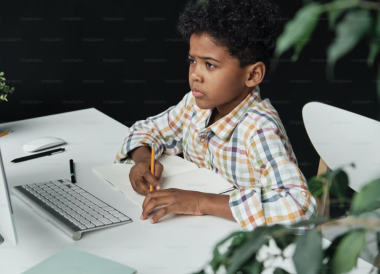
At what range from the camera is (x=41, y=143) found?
5.03ft

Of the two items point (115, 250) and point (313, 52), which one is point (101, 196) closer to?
point (115, 250)

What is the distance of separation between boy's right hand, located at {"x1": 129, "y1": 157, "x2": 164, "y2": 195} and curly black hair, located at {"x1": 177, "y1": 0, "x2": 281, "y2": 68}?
1.24 feet

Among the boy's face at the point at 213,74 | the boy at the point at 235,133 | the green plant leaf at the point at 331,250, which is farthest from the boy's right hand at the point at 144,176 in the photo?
the green plant leaf at the point at 331,250

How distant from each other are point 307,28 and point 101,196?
1.01 metres

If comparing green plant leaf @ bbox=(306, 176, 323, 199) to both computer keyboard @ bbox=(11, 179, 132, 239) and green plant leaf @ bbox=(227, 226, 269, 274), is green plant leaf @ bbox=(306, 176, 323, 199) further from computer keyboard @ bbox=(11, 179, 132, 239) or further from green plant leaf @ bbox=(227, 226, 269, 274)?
computer keyboard @ bbox=(11, 179, 132, 239)

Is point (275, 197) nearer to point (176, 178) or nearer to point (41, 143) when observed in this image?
point (176, 178)

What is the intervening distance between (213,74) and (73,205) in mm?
509

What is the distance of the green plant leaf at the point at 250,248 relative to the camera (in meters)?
0.32

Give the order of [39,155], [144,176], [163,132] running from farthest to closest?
1. [163,132]
2. [39,155]
3. [144,176]

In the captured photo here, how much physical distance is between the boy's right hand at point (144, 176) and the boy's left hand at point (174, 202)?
9 cm

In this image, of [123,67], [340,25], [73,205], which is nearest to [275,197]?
[73,205]

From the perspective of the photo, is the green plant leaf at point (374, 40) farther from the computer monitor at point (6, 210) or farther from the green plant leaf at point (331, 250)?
the computer monitor at point (6, 210)

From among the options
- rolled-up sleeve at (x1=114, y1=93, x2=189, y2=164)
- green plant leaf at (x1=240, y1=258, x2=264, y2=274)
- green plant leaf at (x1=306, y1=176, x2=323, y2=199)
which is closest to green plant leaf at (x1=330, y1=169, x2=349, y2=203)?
green plant leaf at (x1=306, y1=176, x2=323, y2=199)

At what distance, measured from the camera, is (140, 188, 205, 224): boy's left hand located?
3.65 ft
